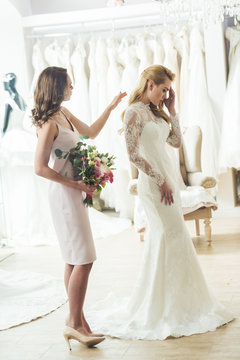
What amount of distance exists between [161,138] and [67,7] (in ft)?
14.1

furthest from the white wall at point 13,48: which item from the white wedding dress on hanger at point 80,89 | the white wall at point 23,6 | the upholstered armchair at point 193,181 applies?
the upholstered armchair at point 193,181

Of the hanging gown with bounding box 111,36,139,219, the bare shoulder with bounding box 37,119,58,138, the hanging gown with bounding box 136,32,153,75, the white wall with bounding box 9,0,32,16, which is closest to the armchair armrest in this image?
the hanging gown with bounding box 111,36,139,219

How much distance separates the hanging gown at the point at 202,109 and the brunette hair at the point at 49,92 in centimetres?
335

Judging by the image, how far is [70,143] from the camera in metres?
2.71

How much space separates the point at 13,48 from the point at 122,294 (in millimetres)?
3764

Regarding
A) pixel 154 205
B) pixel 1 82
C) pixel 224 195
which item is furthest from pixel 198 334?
pixel 1 82

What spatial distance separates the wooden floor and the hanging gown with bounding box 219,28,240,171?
0.68m

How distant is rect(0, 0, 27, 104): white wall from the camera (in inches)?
246

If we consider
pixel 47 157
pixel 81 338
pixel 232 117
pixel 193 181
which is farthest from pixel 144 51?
pixel 81 338

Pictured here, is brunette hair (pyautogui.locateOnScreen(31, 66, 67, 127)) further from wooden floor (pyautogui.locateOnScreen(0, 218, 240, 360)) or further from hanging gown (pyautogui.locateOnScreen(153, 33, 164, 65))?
hanging gown (pyautogui.locateOnScreen(153, 33, 164, 65))

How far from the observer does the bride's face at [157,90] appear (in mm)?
2885

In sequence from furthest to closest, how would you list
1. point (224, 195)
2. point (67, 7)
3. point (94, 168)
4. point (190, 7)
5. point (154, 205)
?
point (67, 7)
point (224, 195)
point (190, 7)
point (154, 205)
point (94, 168)

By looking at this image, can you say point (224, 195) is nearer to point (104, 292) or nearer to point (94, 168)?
point (104, 292)

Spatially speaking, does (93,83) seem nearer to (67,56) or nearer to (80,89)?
(80,89)
